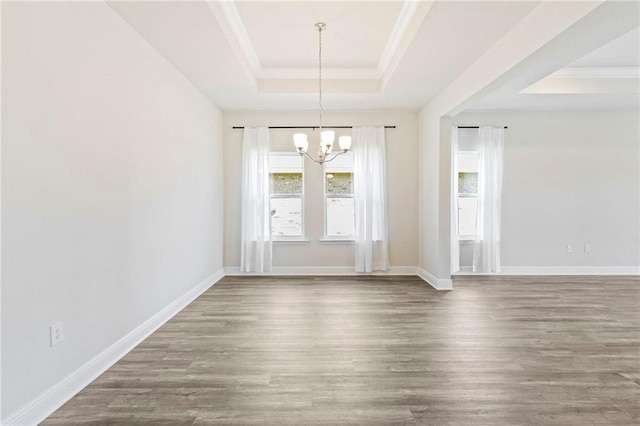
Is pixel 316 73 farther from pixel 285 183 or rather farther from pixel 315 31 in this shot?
pixel 285 183

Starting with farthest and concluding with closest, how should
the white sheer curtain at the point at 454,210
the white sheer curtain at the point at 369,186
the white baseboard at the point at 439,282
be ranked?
the white sheer curtain at the point at 369,186
the white sheer curtain at the point at 454,210
the white baseboard at the point at 439,282

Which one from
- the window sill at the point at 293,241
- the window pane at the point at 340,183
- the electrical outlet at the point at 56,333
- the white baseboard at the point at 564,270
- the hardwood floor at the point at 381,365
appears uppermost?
the window pane at the point at 340,183

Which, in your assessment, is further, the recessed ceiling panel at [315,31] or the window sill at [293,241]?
the window sill at [293,241]

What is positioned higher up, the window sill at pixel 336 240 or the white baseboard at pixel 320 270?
the window sill at pixel 336 240

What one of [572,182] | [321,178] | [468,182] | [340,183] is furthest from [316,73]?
[572,182]

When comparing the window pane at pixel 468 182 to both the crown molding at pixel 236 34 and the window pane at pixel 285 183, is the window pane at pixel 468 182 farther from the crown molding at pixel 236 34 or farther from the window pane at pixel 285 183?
the crown molding at pixel 236 34

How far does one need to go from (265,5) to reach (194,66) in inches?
44.7

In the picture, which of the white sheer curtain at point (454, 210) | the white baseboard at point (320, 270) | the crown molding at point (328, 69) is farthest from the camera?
the white baseboard at point (320, 270)

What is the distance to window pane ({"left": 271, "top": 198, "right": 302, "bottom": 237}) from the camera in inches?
225

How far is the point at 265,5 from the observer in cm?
300

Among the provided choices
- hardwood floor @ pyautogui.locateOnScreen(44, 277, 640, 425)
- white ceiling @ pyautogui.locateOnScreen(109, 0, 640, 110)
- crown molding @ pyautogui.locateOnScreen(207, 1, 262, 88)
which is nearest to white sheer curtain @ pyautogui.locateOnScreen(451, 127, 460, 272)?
white ceiling @ pyautogui.locateOnScreen(109, 0, 640, 110)

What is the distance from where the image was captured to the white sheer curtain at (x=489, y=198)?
17.9 ft

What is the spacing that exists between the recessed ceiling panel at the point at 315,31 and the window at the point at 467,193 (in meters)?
2.35

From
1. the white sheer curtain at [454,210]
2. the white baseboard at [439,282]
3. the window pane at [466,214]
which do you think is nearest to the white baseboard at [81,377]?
the white baseboard at [439,282]
